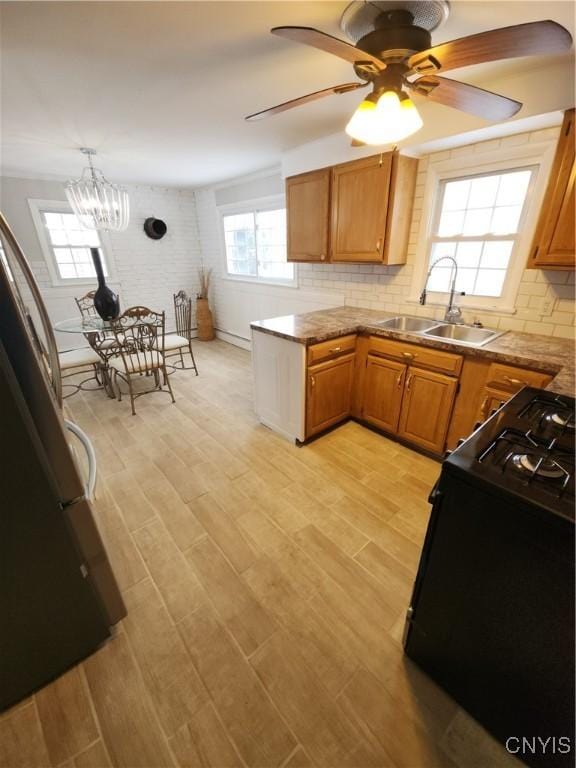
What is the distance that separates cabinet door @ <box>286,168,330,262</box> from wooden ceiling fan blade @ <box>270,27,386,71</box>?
65.3 inches

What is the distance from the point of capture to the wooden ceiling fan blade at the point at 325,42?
96 cm

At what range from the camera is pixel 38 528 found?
3.33 feet

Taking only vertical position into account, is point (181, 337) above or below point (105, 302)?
below

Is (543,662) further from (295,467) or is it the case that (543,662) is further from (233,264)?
(233,264)

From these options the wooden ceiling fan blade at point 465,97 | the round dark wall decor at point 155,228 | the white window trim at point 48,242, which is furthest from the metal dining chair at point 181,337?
the wooden ceiling fan blade at point 465,97

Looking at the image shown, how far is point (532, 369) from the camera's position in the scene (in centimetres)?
172

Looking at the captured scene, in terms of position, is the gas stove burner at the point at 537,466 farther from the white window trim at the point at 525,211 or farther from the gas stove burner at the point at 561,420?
the white window trim at the point at 525,211

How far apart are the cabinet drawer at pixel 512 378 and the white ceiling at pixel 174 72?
1.50m

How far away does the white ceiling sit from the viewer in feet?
4.15

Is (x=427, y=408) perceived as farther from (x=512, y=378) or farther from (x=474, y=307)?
(x=474, y=307)

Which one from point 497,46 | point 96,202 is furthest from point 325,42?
point 96,202

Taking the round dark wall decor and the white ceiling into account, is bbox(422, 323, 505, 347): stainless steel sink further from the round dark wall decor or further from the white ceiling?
the round dark wall decor

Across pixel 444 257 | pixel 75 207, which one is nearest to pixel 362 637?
pixel 444 257

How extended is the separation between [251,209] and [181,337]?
200cm
